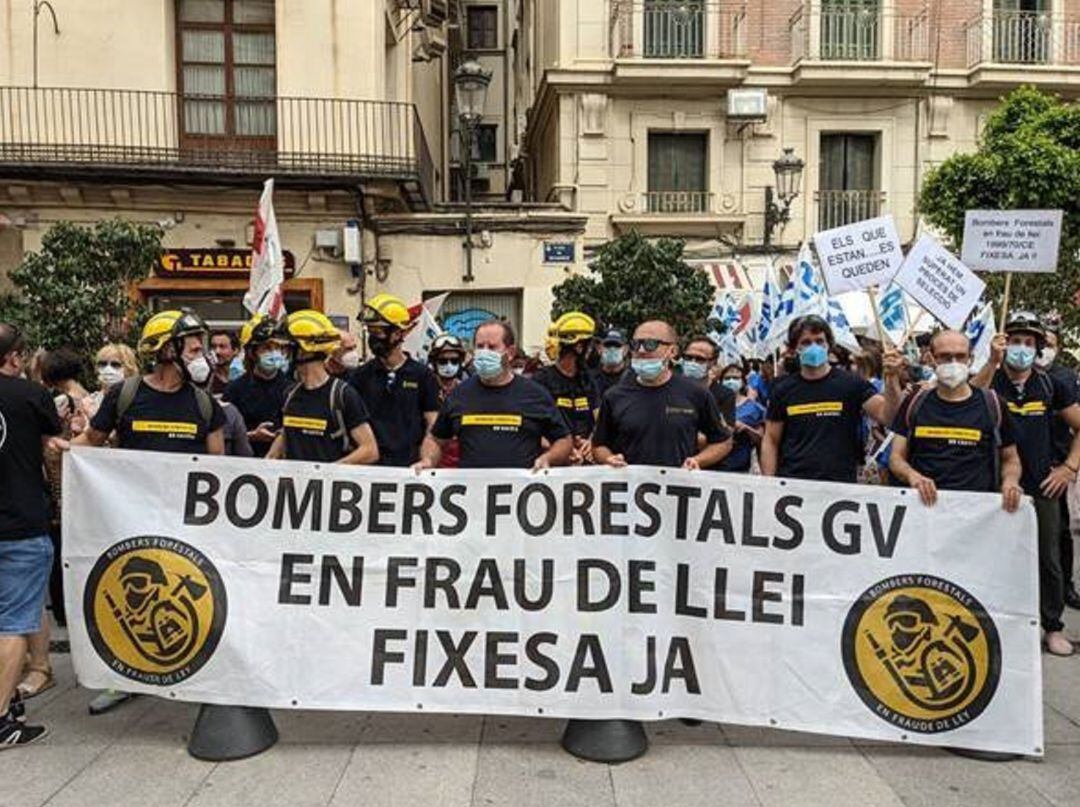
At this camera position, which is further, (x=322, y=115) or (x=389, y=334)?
(x=322, y=115)

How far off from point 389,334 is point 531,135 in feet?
66.3

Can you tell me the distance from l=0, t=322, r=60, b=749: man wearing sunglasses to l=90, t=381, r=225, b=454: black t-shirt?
0.83ft

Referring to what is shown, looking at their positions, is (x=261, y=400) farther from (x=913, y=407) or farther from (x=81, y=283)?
(x=81, y=283)

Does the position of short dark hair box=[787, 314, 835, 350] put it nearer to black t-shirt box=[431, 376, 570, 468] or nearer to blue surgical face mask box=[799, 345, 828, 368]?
blue surgical face mask box=[799, 345, 828, 368]

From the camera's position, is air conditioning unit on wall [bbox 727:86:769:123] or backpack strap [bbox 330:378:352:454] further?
air conditioning unit on wall [bbox 727:86:769:123]

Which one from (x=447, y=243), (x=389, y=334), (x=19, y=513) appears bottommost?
(x=19, y=513)

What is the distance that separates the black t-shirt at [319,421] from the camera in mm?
5027

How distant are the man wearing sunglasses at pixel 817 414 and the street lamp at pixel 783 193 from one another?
1369 cm

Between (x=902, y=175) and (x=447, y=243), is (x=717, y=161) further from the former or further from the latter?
(x=447, y=243)

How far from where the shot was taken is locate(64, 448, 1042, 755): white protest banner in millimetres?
4258

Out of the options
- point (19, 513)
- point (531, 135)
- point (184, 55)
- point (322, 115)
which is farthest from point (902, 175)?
point (19, 513)

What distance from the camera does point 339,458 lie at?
5.11 m

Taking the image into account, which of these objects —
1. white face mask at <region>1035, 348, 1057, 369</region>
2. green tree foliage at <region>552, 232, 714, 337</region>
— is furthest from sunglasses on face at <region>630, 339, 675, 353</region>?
green tree foliage at <region>552, 232, 714, 337</region>

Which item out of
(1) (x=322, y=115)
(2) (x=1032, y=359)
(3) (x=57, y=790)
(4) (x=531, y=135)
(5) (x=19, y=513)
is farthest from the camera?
(4) (x=531, y=135)
